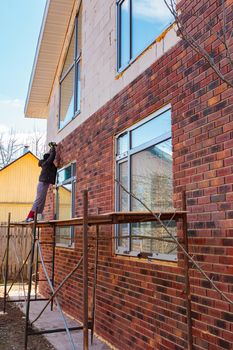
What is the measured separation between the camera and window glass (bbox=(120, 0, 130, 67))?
6.43 m

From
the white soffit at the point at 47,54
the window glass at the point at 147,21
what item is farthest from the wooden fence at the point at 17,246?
the window glass at the point at 147,21

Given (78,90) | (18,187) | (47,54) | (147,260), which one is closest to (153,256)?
(147,260)

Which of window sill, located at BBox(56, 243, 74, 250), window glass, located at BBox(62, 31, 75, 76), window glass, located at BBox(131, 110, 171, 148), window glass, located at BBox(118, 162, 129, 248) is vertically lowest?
window sill, located at BBox(56, 243, 74, 250)

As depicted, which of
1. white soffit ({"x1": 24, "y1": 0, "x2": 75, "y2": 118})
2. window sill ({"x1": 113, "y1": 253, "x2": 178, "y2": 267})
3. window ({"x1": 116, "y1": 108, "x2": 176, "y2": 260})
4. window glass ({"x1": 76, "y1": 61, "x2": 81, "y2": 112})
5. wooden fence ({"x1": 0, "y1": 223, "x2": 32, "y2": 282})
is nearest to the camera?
window sill ({"x1": 113, "y1": 253, "x2": 178, "y2": 267})

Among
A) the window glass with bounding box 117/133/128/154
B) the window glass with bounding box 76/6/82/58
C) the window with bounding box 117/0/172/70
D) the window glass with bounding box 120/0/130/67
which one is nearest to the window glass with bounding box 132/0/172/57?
the window with bounding box 117/0/172/70

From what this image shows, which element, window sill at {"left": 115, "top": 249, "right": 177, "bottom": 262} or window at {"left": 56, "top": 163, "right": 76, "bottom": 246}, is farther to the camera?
window at {"left": 56, "top": 163, "right": 76, "bottom": 246}

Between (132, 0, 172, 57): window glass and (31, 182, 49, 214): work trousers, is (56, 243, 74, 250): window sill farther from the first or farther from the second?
(132, 0, 172, 57): window glass

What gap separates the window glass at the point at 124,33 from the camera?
6428 millimetres

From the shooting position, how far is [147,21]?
5.80 metres

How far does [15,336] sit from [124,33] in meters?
5.29

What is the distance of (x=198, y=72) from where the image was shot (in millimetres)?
4352

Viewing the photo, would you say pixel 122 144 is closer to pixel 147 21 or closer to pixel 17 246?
pixel 147 21

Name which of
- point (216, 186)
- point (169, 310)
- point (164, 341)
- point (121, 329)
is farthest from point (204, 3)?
point (121, 329)

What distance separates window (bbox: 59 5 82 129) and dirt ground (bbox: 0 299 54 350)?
14.2 feet
